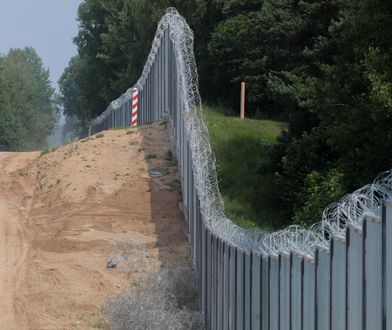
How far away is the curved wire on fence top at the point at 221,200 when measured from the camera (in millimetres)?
5898

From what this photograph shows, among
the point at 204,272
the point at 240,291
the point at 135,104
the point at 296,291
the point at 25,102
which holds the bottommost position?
the point at 25,102

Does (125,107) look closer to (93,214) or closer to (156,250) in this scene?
(93,214)

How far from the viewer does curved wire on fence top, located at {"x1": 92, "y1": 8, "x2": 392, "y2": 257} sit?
5.90 m

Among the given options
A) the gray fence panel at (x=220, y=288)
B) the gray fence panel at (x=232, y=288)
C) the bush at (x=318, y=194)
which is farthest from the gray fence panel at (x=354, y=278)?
the bush at (x=318, y=194)

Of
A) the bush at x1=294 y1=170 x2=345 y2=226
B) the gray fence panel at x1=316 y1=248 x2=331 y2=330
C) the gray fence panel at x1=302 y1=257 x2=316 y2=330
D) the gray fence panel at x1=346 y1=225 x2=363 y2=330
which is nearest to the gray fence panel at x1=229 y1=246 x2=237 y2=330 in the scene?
the gray fence panel at x1=302 y1=257 x2=316 y2=330

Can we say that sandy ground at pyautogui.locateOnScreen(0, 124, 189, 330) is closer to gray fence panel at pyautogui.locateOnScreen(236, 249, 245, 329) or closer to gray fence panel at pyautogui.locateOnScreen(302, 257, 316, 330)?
gray fence panel at pyautogui.locateOnScreen(236, 249, 245, 329)

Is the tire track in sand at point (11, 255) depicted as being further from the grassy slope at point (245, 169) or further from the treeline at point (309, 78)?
the treeline at point (309, 78)

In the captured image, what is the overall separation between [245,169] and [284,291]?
18.1 m

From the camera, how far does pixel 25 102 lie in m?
138

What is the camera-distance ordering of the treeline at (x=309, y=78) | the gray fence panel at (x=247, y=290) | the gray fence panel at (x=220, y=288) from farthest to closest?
the treeline at (x=309, y=78) < the gray fence panel at (x=220, y=288) < the gray fence panel at (x=247, y=290)

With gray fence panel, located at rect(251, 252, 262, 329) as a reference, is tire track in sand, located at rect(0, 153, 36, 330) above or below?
below

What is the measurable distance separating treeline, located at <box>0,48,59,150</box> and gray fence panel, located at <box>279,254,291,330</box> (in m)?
84.8

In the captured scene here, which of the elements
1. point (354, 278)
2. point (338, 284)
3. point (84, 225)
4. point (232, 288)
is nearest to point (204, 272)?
point (232, 288)

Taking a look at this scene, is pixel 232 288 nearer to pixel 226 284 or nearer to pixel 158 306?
pixel 226 284
